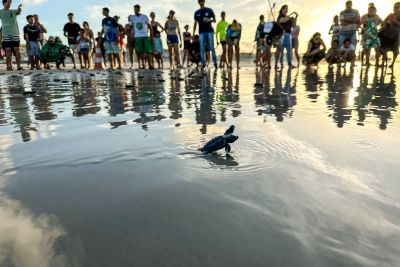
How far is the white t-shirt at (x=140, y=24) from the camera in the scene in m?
11.0

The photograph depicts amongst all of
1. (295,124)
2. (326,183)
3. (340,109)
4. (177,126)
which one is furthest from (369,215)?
(340,109)

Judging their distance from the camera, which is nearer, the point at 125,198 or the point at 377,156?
the point at 125,198

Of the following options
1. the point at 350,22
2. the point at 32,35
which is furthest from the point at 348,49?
the point at 32,35

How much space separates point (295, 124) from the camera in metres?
2.81

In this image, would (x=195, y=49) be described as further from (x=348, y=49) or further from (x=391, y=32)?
(x=391, y=32)

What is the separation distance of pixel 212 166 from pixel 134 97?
3.18 meters

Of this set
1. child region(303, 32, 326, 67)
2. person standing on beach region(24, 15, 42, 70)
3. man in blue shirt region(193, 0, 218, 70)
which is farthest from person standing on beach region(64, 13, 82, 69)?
child region(303, 32, 326, 67)

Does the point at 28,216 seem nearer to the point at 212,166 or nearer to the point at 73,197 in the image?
the point at 73,197

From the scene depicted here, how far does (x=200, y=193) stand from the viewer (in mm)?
1482

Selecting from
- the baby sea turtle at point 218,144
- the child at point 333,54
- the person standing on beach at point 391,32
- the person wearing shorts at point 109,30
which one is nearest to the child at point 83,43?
the person wearing shorts at point 109,30

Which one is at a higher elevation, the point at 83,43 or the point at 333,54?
the point at 83,43

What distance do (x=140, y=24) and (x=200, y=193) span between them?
1051 cm

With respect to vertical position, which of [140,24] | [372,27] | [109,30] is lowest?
[372,27]

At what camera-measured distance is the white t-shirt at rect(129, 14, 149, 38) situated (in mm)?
10969
